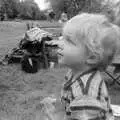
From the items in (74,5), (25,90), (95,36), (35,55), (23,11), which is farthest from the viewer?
(23,11)

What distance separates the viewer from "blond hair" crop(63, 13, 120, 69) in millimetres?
1266

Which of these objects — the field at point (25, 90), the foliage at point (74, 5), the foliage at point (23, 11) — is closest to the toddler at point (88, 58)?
the field at point (25, 90)

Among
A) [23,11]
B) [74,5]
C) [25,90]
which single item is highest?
[25,90]

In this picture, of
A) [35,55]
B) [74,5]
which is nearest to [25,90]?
[35,55]

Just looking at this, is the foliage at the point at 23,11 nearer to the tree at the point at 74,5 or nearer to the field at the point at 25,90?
the tree at the point at 74,5

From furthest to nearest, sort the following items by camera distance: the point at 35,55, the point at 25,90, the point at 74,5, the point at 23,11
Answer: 1. the point at 23,11
2. the point at 74,5
3. the point at 35,55
4. the point at 25,90

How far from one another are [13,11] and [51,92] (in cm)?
5259

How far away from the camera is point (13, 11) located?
56562 millimetres

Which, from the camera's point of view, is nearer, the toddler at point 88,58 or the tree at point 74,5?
the toddler at point 88,58

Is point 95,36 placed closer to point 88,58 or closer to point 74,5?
point 88,58

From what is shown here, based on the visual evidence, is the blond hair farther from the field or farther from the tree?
the tree

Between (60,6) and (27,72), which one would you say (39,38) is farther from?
(60,6)

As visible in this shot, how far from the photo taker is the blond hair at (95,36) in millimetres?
1266

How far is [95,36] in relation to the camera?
1266 millimetres
